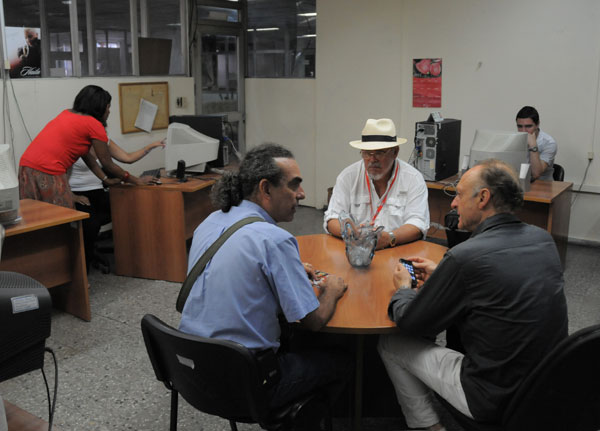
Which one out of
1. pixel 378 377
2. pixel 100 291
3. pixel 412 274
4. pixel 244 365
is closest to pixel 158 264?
pixel 100 291

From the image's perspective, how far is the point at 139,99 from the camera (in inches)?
203

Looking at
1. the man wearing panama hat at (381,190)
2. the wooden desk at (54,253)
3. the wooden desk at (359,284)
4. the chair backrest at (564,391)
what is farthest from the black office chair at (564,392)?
the wooden desk at (54,253)

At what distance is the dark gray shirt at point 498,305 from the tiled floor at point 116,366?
82 cm

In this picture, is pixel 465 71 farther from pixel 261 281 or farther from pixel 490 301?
pixel 261 281

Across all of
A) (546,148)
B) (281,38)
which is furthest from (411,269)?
(281,38)

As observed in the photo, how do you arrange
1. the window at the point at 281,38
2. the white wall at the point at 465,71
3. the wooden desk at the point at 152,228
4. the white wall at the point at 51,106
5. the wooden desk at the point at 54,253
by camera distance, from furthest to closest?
the window at the point at 281,38 → the white wall at the point at 465,71 → the white wall at the point at 51,106 → the wooden desk at the point at 152,228 → the wooden desk at the point at 54,253

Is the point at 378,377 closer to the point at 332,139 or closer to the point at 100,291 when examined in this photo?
the point at 100,291

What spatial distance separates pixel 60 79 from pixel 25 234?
172 cm

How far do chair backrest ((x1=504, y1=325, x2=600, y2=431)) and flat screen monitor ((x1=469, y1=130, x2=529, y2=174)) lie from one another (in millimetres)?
2411

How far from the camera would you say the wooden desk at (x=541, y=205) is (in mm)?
3820

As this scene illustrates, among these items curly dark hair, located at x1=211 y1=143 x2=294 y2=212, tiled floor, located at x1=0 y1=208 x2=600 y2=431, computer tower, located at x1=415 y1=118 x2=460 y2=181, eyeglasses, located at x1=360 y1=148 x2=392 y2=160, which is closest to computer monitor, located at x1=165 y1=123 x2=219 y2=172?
tiled floor, located at x1=0 y1=208 x2=600 y2=431

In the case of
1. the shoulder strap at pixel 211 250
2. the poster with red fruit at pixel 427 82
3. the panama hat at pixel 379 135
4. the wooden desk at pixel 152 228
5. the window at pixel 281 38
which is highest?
the window at pixel 281 38

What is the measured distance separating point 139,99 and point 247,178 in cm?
368

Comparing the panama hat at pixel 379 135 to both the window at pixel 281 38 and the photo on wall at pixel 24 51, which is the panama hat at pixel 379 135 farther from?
the window at pixel 281 38
